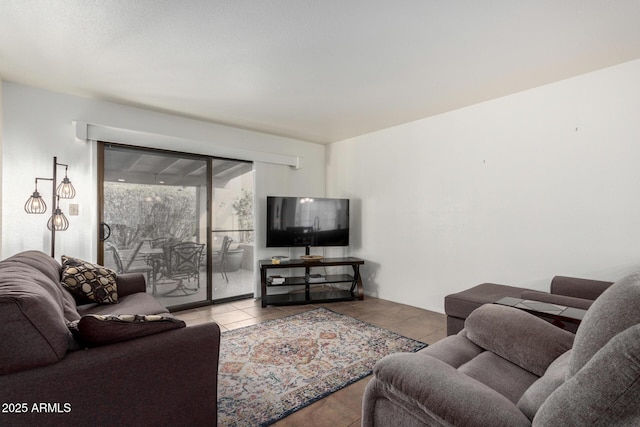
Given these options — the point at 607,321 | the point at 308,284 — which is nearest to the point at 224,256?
the point at 308,284

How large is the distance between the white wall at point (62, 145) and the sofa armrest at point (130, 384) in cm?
249

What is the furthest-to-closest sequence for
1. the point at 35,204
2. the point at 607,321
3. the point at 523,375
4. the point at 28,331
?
the point at 35,204, the point at 523,375, the point at 28,331, the point at 607,321

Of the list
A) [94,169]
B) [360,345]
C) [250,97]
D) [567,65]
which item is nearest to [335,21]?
[250,97]

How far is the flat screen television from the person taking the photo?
15.1 ft

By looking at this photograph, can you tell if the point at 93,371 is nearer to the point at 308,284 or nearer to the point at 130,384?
the point at 130,384

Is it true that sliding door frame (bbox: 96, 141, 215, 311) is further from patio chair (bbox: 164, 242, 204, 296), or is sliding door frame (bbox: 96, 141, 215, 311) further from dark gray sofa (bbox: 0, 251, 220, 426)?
dark gray sofa (bbox: 0, 251, 220, 426)

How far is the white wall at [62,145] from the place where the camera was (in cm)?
294

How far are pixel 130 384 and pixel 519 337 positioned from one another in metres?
1.85

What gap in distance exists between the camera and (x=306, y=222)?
4680 mm

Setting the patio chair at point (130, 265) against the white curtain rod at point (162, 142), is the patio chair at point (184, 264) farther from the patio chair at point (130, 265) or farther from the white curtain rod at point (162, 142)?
the white curtain rod at point (162, 142)

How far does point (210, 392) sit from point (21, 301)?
35.7 inches

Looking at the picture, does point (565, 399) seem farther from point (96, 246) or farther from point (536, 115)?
point (96, 246)

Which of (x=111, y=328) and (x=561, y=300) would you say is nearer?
(x=111, y=328)

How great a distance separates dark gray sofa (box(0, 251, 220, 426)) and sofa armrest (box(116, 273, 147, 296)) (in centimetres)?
127
